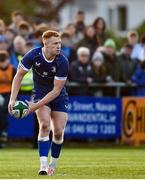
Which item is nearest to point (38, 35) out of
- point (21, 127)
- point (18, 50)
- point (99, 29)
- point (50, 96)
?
point (18, 50)

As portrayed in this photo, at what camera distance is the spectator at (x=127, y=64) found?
27.1 meters

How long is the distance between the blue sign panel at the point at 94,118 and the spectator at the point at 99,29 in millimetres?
1962

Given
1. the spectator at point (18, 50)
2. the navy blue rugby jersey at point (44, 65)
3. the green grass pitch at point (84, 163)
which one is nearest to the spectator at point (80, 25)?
the spectator at point (18, 50)

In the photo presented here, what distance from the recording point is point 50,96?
53.5 ft

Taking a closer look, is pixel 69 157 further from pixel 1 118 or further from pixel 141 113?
pixel 141 113

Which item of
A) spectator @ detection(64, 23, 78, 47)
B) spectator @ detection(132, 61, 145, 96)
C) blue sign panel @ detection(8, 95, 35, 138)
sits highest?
spectator @ detection(64, 23, 78, 47)

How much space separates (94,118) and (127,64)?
1800mm

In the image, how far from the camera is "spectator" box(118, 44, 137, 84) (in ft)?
88.9

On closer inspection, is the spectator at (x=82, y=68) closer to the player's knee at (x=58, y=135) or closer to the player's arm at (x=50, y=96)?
the player's knee at (x=58, y=135)

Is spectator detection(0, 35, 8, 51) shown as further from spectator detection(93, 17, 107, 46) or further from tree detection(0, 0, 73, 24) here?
tree detection(0, 0, 73, 24)

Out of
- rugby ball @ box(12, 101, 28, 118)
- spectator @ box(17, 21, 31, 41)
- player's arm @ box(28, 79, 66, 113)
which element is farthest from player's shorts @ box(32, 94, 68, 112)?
spectator @ box(17, 21, 31, 41)

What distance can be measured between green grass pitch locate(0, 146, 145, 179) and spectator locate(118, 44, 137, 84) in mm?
2562

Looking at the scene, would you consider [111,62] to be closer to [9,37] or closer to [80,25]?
[80,25]

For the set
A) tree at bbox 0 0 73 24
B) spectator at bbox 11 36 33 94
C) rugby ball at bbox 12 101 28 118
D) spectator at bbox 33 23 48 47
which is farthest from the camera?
tree at bbox 0 0 73 24
